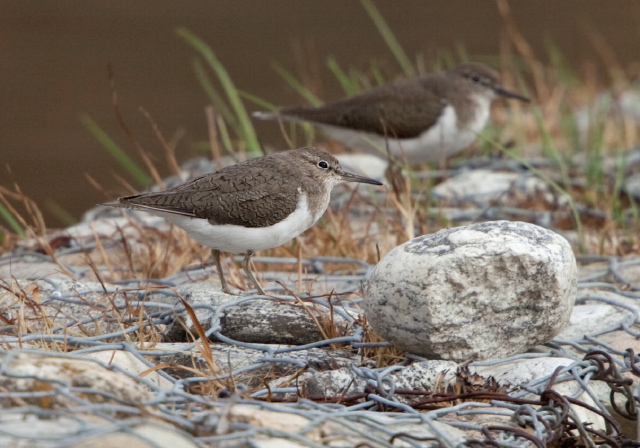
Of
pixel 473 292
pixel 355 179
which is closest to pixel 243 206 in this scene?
pixel 355 179

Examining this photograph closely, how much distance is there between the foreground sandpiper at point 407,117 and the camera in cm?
703

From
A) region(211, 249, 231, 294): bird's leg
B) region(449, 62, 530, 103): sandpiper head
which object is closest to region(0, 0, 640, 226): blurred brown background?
region(449, 62, 530, 103): sandpiper head

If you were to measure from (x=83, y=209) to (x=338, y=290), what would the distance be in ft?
20.4

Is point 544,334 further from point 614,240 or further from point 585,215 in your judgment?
point 585,215

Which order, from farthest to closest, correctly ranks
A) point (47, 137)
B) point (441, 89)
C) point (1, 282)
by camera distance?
1. point (47, 137)
2. point (441, 89)
3. point (1, 282)

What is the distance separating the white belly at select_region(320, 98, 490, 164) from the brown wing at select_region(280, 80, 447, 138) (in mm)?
55

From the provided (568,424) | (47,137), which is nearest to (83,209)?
(47,137)

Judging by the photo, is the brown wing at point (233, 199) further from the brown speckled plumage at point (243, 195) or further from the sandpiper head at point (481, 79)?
the sandpiper head at point (481, 79)

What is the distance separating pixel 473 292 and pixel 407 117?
11.8ft

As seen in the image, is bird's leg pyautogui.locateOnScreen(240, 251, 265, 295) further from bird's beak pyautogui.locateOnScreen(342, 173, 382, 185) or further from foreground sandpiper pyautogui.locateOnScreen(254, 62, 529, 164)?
foreground sandpiper pyautogui.locateOnScreen(254, 62, 529, 164)

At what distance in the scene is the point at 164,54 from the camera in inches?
595

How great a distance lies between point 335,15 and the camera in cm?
1680

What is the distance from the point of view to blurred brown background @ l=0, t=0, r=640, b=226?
12.3m

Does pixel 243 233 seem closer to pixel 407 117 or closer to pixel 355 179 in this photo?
pixel 355 179
